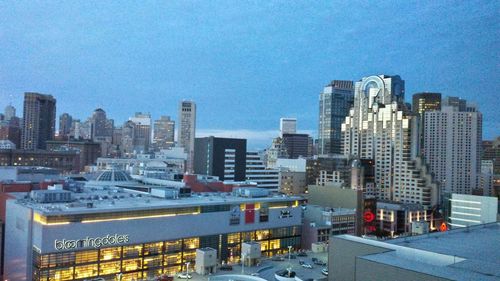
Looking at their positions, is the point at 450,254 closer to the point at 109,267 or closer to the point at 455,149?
the point at 109,267

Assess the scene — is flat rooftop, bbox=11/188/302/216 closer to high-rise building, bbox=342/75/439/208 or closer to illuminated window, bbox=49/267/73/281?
illuminated window, bbox=49/267/73/281

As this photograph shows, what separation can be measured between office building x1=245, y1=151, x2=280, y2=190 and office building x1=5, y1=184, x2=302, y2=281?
4773cm

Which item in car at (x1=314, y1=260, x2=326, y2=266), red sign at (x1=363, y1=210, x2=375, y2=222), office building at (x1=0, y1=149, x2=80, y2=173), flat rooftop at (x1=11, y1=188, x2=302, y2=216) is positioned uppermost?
office building at (x1=0, y1=149, x2=80, y2=173)

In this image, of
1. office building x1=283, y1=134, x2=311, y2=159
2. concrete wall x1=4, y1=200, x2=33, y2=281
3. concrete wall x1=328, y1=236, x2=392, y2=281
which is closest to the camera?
concrete wall x1=328, y1=236, x2=392, y2=281

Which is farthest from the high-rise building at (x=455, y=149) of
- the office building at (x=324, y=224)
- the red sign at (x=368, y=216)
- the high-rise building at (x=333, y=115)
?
the office building at (x=324, y=224)

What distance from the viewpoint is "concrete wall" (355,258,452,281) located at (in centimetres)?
2088

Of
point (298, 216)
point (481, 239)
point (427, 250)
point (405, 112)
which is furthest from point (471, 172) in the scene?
point (427, 250)

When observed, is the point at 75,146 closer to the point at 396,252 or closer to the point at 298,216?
the point at 298,216

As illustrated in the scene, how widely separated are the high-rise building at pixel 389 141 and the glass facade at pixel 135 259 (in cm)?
4809

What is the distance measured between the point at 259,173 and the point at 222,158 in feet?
43.4

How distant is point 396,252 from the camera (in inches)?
1070

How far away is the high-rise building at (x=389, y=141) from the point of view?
297 ft


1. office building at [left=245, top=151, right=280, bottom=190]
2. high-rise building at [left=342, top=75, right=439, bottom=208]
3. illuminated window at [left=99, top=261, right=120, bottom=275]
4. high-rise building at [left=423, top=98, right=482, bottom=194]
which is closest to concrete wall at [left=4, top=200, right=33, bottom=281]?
illuminated window at [left=99, top=261, right=120, bottom=275]

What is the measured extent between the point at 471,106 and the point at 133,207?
146 meters
